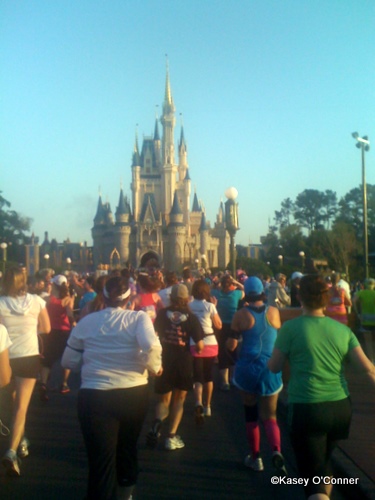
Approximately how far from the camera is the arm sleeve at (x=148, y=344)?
13.5ft

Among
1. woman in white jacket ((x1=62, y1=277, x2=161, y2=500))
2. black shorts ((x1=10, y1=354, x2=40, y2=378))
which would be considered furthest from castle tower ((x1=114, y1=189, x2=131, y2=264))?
woman in white jacket ((x1=62, y1=277, x2=161, y2=500))

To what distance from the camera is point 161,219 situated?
94.4m

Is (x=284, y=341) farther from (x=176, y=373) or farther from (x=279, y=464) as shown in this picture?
(x=176, y=373)

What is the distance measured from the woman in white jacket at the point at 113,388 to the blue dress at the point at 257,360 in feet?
5.04

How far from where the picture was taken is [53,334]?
360 inches

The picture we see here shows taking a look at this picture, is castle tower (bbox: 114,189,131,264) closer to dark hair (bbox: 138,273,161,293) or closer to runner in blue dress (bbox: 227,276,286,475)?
dark hair (bbox: 138,273,161,293)

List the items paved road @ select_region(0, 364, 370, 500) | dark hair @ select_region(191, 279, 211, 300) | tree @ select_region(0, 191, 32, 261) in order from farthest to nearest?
tree @ select_region(0, 191, 32, 261)
dark hair @ select_region(191, 279, 211, 300)
paved road @ select_region(0, 364, 370, 500)

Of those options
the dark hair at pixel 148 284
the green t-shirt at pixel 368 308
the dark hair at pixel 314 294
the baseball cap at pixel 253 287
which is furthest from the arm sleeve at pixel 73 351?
the green t-shirt at pixel 368 308

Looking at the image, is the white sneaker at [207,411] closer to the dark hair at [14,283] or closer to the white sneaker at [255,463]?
the white sneaker at [255,463]

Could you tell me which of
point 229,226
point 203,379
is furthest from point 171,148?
point 203,379

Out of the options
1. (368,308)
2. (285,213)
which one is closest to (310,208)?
(285,213)

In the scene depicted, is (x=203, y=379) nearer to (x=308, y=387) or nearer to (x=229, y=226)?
(x=308, y=387)

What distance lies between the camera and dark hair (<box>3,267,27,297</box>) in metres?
5.73

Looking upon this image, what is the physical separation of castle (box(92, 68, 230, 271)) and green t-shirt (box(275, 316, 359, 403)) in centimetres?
8183
